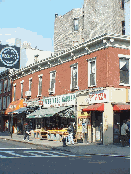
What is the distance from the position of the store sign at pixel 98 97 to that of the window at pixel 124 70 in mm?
1921

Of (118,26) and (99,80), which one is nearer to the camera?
(99,80)

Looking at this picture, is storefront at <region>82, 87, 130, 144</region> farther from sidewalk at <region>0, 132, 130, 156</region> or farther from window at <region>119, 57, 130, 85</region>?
sidewalk at <region>0, 132, 130, 156</region>

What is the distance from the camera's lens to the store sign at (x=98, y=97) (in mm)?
21986

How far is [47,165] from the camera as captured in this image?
11.2 meters

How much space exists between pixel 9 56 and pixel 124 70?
30.0m

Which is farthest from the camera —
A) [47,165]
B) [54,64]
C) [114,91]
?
[54,64]

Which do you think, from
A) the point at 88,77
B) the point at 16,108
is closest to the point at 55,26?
the point at 16,108

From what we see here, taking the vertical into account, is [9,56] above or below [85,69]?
above

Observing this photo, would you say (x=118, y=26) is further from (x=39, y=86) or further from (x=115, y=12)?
(x=39, y=86)

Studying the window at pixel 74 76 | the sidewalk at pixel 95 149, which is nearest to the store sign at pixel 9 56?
the window at pixel 74 76

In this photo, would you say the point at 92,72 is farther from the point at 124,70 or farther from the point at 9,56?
the point at 9,56

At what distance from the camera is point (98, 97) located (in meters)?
22.8

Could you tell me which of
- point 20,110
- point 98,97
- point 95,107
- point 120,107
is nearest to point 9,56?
point 20,110

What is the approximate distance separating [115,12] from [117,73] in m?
22.4
